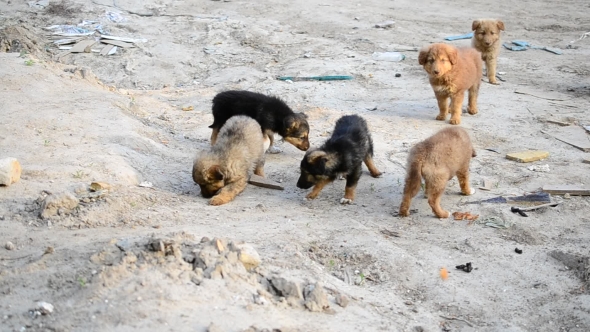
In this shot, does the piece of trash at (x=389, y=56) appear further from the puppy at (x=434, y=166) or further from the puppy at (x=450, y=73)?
the puppy at (x=434, y=166)

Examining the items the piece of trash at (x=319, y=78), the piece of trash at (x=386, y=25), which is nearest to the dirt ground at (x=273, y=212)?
the piece of trash at (x=319, y=78)

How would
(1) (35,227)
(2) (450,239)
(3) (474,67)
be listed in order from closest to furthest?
(1) (35,227), (2) (450,239), (3) (474,67)

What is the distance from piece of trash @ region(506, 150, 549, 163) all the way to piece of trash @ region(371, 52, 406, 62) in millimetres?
5878

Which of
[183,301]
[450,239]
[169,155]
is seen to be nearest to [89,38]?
[169,155]

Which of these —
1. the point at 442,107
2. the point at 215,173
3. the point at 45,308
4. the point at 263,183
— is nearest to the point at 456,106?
the point at 442,107

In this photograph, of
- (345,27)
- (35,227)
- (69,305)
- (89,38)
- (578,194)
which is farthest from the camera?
(345,27)

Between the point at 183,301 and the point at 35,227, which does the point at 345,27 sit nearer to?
the point at 35,227

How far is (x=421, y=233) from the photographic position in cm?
784

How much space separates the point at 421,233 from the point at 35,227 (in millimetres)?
4126

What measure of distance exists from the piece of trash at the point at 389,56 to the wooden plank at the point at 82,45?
682cm

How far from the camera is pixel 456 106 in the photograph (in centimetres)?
1205

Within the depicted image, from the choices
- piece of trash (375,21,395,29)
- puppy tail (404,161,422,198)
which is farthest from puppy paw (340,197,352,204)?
piece of trash (375,21,395,29)

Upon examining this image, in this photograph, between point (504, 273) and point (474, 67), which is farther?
point (474, 67)

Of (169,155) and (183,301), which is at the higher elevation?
(183,301)
